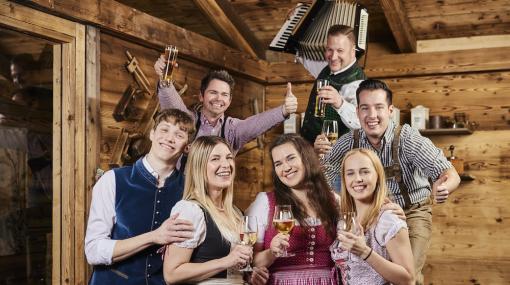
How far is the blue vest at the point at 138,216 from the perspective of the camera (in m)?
3.13

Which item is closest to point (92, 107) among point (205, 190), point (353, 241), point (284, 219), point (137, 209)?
point (137, 209)

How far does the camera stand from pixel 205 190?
2.99 metres

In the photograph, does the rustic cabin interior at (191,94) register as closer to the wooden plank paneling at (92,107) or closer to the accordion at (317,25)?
the wooden plank paneling at (92,107)

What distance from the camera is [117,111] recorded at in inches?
197

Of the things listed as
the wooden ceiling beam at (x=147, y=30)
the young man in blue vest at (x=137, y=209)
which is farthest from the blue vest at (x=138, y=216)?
the wooden ceiling beam at (x=147, y=30)

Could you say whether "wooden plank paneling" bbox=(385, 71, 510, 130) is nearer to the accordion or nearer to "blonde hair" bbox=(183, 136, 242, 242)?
the accordion

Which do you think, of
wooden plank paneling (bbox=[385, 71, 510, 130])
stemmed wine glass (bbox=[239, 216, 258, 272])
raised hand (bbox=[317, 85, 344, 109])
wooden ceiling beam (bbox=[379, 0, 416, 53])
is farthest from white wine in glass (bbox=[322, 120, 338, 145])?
wooden plank paneling (bbox=[385, 71, 510, 130])

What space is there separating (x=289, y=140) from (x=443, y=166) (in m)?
0.93

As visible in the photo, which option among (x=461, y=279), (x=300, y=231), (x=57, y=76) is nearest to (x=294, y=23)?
(x=57, y=76)

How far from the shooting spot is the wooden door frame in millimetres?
4434

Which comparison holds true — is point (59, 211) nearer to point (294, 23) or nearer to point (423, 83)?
point (294, 23)

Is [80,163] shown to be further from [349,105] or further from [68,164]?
[349,105]

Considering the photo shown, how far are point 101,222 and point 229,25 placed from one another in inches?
154

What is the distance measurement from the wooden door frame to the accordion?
Result: 1.51 meters
